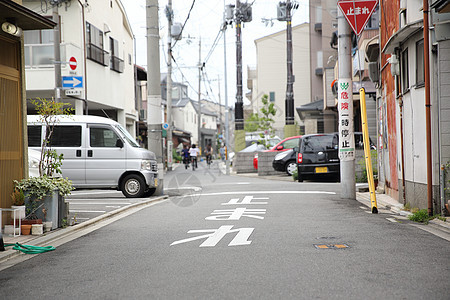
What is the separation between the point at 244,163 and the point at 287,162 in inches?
209

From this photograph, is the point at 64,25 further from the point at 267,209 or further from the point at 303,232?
the point at 303,232

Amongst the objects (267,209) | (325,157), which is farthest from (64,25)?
(267,209)

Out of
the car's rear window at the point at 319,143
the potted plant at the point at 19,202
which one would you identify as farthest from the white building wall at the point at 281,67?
the potted plant at the point at 19,202

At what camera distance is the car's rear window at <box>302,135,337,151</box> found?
19.5 m

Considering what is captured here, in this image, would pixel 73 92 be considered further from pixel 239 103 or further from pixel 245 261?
pixel 239 103

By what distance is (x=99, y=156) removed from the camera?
575 inches

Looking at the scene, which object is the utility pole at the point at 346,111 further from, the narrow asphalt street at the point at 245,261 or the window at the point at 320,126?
the window at the point at 320,126

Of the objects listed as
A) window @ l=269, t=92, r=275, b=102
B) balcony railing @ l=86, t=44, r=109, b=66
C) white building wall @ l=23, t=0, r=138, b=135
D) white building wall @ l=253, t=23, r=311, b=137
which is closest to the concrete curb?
white building wall @ l=23, t=0, r=138, b=135

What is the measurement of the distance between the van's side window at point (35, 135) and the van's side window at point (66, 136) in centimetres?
55

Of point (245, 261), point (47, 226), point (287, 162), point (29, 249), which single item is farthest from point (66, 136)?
point (287, 162)

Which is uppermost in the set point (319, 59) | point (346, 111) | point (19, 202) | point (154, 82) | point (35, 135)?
point (319, 59)

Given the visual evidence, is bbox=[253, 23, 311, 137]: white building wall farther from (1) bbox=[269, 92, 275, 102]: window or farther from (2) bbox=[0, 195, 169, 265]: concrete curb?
(2) bbox=[0, 195, 169, 265]: concrete curb

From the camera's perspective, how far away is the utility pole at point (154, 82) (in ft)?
50.5

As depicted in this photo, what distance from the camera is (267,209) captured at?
10820 millimetres
